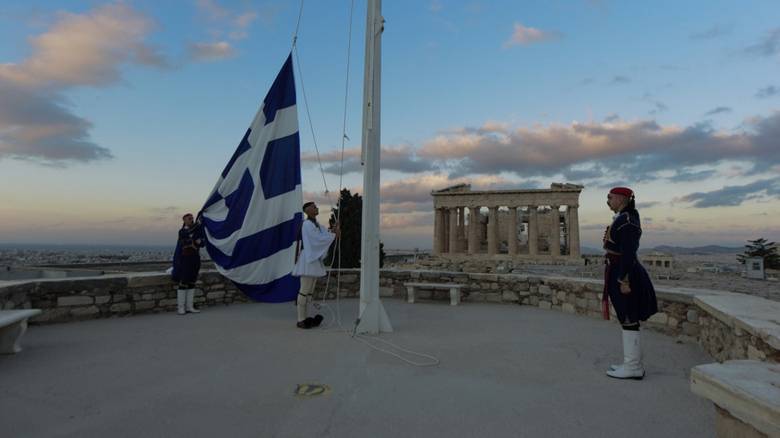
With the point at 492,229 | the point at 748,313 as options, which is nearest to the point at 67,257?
the point at 748,313

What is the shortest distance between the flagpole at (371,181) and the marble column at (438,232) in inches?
1699

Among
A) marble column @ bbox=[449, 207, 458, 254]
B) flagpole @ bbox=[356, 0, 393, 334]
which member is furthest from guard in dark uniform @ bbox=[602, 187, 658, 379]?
marble column @ bbox=[449, 207, 458, 254]

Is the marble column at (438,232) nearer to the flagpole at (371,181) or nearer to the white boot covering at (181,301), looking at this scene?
the white boot covering at (181,301)

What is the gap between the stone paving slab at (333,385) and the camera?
292 centimetres

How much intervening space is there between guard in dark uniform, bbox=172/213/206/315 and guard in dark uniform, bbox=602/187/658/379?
620 cm

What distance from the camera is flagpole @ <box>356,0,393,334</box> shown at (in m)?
5.95

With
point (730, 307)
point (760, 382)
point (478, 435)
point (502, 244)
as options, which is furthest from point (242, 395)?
point (502, 244)

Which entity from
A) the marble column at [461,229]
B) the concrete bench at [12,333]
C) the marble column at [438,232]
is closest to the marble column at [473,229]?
the marble column at [461,229]

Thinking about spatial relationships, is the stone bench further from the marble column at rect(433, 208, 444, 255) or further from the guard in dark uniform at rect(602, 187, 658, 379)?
the marble column at rect(433, 208, 444, 255)

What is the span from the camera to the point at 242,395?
11.3ft

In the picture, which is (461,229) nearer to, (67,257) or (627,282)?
(67,257)

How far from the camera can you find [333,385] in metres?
3.73

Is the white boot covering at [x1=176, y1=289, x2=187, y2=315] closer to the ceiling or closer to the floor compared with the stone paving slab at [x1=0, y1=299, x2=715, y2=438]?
closer to the ceiling

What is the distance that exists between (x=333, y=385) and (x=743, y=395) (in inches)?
109
